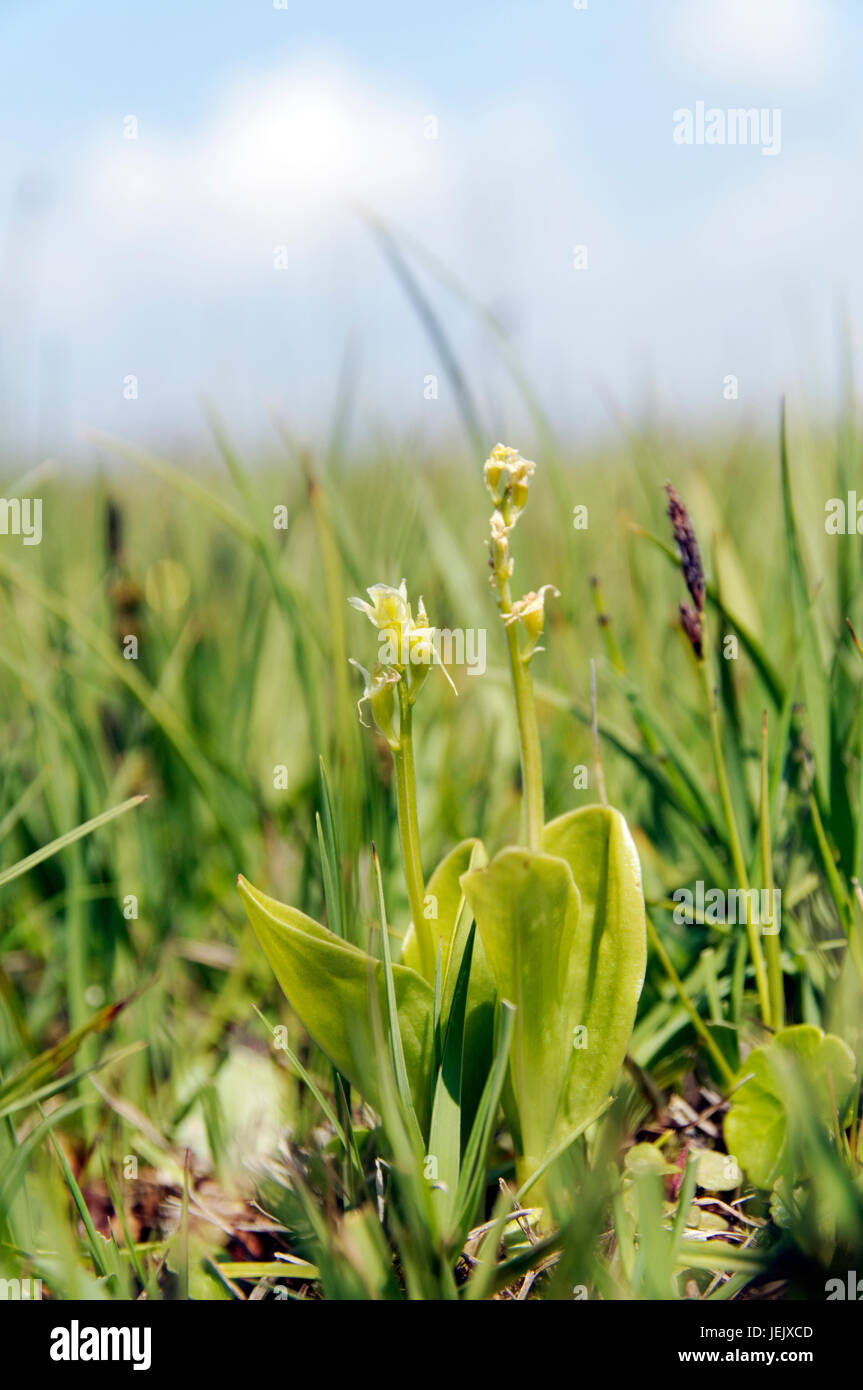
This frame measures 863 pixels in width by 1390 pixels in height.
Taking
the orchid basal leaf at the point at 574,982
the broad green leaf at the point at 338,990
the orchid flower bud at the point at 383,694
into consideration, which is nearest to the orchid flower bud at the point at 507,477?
the orchid flower bud at the point at 383,694

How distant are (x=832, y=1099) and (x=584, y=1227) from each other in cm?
40

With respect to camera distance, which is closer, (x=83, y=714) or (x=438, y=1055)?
(x=438, y=1055)

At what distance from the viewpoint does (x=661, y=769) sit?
1.64m

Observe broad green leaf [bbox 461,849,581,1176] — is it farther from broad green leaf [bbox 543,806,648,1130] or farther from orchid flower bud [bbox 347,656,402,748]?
orchid flower bud [bbox 347,656,402,748]

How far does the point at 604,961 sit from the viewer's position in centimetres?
102

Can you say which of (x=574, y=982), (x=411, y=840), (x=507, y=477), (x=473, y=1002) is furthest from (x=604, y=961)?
(x=507, y=477)

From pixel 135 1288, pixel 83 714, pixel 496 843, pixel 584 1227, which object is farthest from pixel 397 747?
pixel 83 714

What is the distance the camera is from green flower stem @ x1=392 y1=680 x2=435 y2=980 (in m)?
0.96

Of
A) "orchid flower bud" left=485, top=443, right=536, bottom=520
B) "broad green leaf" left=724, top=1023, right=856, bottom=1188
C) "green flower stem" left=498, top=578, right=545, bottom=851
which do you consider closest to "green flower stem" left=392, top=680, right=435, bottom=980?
"green flower stem" left=498, top=578, right=545, bottom=851

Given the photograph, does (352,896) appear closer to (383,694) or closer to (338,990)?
(338,990)

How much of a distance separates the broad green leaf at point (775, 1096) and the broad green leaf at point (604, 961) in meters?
0.19

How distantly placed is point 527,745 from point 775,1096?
514 mm

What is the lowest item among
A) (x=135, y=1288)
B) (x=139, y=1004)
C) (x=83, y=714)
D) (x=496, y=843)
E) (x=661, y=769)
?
(x=135, y=1288)
